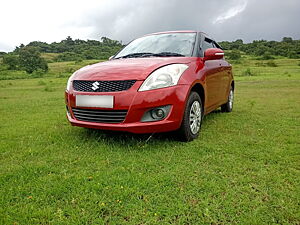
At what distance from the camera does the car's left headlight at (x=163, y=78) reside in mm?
3043

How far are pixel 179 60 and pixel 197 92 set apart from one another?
59cm

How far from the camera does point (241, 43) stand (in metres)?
61.2

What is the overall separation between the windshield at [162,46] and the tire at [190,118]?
0.73 metres

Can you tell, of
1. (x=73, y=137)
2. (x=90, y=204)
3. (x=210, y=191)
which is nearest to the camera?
(x=90, y=204)

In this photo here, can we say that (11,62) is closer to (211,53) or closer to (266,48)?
(211,53)

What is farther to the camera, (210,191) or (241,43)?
(241,43)

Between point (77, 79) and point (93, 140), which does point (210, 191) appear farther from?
point (77, 79)

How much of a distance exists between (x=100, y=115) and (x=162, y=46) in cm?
162

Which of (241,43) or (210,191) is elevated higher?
(241,43)

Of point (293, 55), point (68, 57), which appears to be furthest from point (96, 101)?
point (293, 55)

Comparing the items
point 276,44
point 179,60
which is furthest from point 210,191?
point 276,44

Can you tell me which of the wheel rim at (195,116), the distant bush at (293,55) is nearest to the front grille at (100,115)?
the wheel rim at (195,116)

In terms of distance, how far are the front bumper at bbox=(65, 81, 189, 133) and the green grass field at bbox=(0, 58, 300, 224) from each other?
287 millimetres

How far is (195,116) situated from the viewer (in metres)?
3.60
